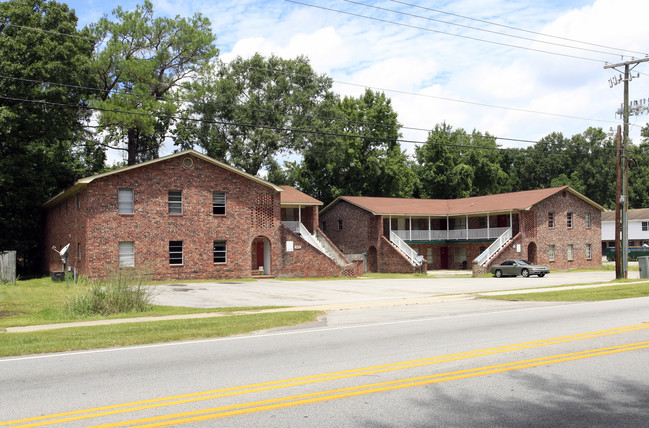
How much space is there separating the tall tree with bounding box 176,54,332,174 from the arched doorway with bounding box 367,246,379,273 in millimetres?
13219

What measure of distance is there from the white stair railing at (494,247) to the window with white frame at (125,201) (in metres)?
25.4

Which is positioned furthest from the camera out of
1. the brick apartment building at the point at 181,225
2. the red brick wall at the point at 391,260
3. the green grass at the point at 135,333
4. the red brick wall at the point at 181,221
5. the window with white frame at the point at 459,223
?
the window with white frame at the point at 459,223

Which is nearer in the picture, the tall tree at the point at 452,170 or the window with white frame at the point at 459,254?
the window with white frame at the point at 459,254

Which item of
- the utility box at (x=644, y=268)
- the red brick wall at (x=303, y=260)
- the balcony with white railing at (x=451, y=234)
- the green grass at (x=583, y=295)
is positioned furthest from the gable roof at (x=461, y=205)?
the green grass at (x=583, y=295)

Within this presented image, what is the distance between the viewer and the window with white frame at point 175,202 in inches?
1432

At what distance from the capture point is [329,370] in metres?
8.98

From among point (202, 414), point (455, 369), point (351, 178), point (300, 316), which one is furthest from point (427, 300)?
point (351, 178)

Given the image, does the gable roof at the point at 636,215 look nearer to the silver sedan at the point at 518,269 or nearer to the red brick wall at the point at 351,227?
the silver sedan at the point at 518,269

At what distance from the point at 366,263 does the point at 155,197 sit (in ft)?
67.4

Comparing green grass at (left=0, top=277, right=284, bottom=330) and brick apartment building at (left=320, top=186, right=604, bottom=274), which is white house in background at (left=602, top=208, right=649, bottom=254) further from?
green grass at (left=0, top=277, right=284, bottom=330)

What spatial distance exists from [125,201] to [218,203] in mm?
5879

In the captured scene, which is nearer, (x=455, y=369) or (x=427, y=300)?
(x=455, y=369)

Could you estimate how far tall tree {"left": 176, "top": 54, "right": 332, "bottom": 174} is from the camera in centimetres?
5447

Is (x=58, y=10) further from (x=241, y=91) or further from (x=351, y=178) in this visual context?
(x=351, y=178)
